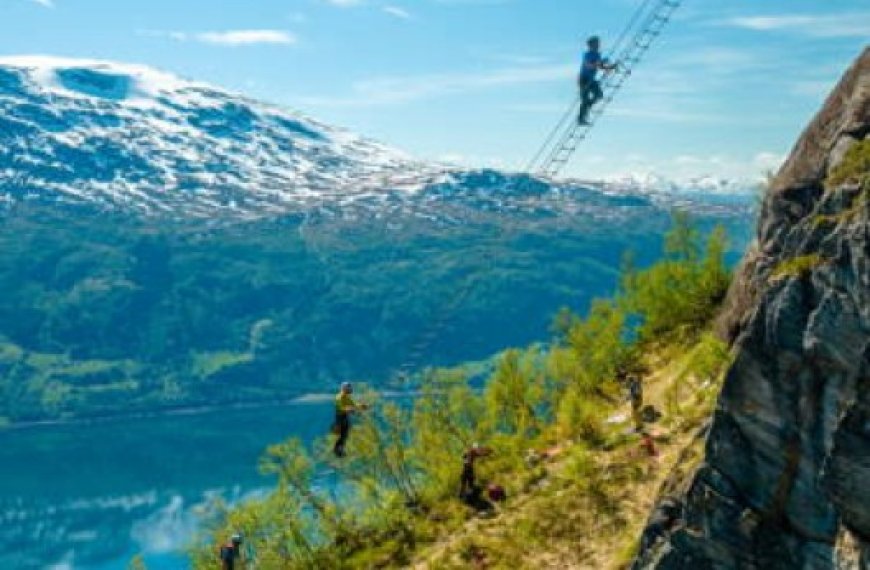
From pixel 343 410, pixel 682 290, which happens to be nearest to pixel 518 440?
pixel 343 410

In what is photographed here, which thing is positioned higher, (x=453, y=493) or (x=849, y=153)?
(x=849, y=153)

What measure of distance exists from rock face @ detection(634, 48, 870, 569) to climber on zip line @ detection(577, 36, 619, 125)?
1149cm

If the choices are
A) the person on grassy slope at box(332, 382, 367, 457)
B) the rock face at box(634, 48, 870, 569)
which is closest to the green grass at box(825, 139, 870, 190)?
the rock face at box(634, 48, 870, 569)

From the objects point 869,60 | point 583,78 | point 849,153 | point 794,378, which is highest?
point 583,78

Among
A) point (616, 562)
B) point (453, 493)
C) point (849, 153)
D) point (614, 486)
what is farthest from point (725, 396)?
point (453, 493)

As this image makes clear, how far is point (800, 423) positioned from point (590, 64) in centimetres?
1915

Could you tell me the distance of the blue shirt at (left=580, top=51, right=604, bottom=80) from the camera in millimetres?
39156

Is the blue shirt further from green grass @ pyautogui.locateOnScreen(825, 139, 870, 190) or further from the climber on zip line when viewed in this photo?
green grass @ pyautogui.locateOnScreen(825, 139, 870, 190)

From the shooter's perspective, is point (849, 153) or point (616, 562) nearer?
point (849, 153)

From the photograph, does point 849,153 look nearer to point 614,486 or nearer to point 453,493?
point 614,486

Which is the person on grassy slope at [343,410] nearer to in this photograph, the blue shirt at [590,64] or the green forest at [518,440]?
the green forest at [518,440]

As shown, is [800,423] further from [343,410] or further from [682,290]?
[682,290]

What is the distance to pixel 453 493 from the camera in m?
52.1

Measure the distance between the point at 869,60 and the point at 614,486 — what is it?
18.6 m
